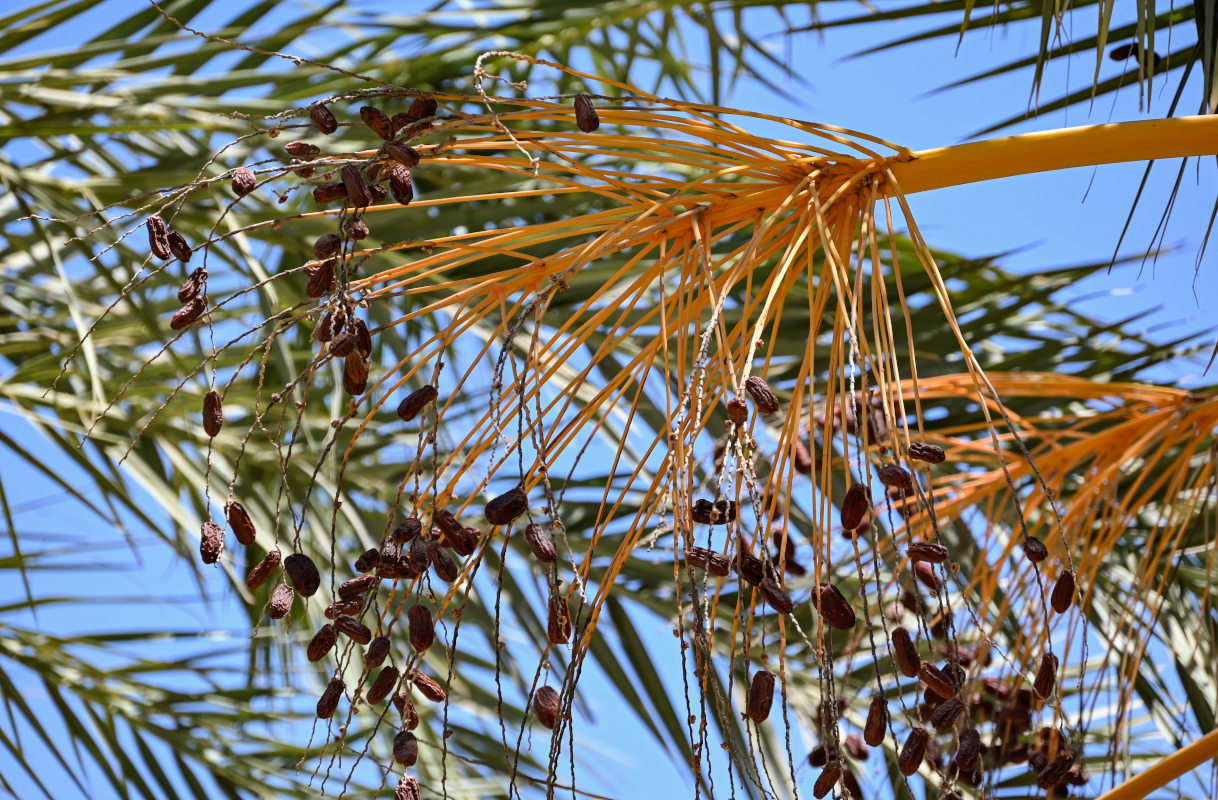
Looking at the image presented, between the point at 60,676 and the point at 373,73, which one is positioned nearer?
the point at 60,676

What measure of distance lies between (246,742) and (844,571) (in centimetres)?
90

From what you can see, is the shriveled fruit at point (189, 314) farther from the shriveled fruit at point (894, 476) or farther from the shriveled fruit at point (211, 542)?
the shriveled fruit at point (894, 476)

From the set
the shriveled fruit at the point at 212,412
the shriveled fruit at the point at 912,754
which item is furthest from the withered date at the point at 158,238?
the shriveled fruit at the point at 912,754

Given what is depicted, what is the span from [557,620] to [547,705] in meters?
0.08

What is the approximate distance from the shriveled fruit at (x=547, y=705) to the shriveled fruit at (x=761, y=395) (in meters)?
0.23

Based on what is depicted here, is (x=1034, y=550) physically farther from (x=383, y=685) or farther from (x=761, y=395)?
(x=383, y=685)

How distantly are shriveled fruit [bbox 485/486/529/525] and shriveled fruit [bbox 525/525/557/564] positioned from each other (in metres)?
0.02

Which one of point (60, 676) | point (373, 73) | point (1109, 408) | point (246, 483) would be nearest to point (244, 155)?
point (373, 73)

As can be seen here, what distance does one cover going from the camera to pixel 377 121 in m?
0.88

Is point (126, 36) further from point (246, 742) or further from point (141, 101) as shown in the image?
point (246, 742)

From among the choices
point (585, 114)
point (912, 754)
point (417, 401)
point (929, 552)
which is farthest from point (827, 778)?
point (585, 114)

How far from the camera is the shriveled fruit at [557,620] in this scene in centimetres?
78

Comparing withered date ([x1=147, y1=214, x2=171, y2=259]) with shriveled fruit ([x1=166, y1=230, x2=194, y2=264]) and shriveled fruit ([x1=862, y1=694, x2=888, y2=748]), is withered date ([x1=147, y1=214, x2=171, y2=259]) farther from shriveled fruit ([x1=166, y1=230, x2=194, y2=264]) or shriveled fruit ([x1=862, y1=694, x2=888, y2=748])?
shriveled fruit ([x1=862, y1=694, x2=888, y2=748])

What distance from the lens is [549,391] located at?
1.89m
